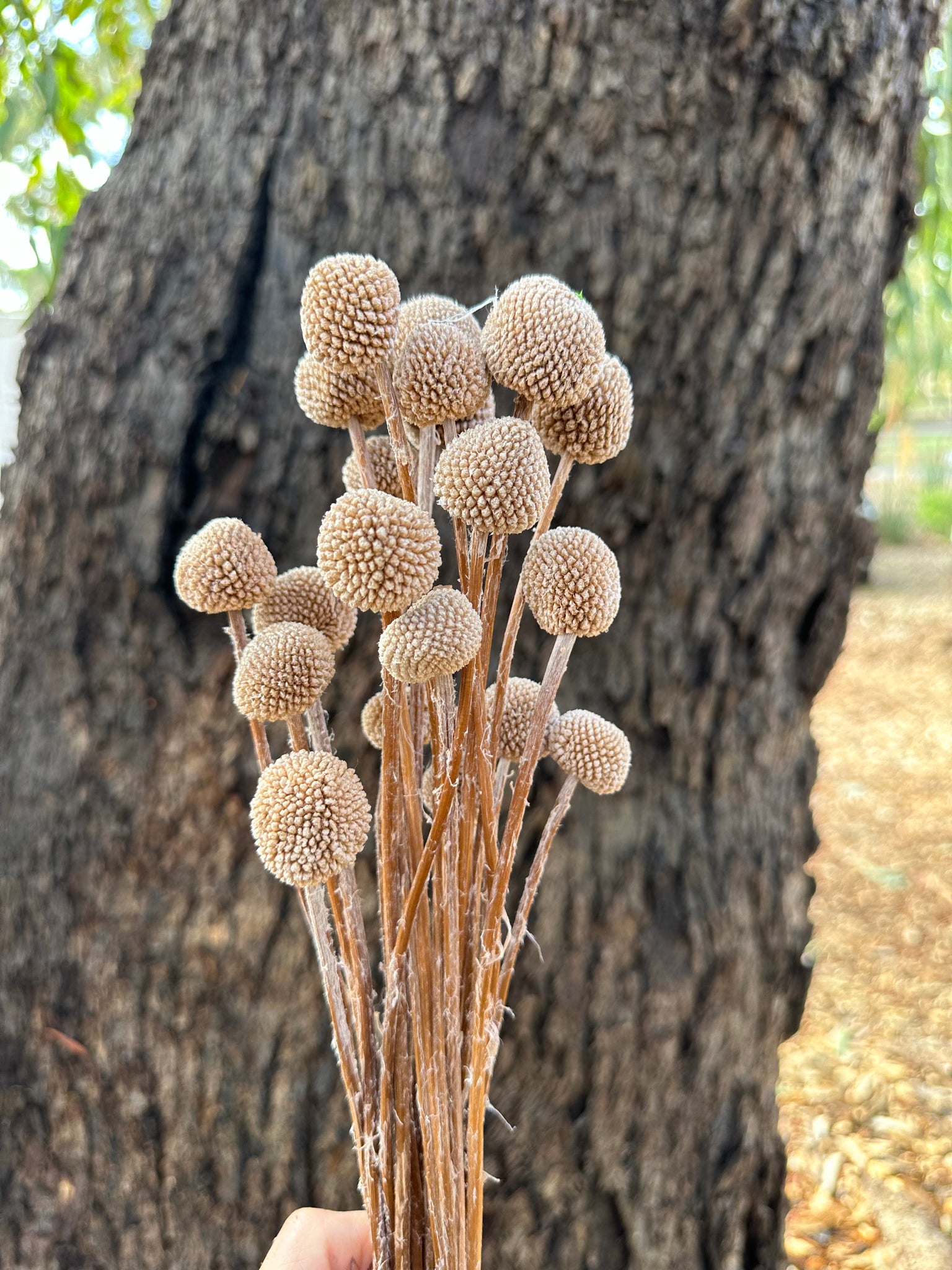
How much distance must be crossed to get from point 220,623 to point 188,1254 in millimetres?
702

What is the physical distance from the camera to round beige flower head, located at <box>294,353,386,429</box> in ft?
1.48

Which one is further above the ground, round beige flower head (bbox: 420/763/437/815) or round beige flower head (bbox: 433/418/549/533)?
round beige flower head (bbox: 433/418/549/533)

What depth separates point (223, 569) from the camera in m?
0.47

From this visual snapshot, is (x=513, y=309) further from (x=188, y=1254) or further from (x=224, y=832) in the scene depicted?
(x=188, y=1254)

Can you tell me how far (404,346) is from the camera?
42 cm

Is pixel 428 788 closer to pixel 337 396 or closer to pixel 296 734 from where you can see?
pixel 296 734

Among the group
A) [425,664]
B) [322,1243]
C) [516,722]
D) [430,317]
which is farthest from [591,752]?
[322,1243]

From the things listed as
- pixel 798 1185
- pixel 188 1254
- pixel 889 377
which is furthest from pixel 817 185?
pixel 889 377

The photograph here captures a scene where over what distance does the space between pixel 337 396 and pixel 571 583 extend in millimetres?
166

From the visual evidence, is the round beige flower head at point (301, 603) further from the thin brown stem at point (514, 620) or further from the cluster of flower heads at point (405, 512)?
the thin brown stem at point (514, 620)

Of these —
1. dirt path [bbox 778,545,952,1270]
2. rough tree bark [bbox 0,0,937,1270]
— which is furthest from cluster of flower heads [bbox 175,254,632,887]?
dirt path [bbox 778,545,952,1270]

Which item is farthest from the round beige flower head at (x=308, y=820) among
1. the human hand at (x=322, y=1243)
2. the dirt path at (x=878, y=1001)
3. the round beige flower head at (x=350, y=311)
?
the dirt path at (x=878, y=1001)

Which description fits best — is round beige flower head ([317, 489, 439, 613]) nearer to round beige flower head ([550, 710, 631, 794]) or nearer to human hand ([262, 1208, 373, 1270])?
round beige flower head ([550, 710, 631, 794])

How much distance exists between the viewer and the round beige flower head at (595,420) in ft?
→ 1.44
